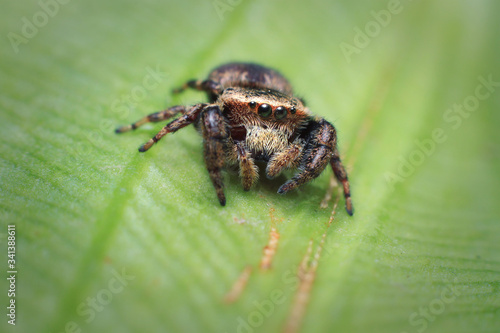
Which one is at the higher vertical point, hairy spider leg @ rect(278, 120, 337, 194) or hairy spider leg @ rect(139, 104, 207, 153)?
hairy spider leg @ rect(278, 120, 337, 194)

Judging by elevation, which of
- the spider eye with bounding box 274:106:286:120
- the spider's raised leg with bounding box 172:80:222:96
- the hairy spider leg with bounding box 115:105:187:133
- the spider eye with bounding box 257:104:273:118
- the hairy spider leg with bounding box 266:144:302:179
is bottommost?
the hairy spider leg with bounding box 115:105:187:133

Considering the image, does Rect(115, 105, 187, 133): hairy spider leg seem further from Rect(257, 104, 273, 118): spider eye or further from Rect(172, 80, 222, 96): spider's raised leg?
Rect(257, 104, 273, 118): spider eye

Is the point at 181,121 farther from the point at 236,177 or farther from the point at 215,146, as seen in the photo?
the point at 236,177

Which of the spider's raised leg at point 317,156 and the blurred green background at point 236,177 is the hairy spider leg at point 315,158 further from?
the blurred green background at point 236,177

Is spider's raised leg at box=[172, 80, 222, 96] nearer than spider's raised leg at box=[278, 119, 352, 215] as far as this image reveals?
No

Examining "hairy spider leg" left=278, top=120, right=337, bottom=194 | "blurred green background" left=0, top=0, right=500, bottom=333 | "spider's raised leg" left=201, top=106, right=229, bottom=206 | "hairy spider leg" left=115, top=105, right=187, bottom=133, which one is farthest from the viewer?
"hairy spider leg" left=115, top=105, right=187, bottom=133

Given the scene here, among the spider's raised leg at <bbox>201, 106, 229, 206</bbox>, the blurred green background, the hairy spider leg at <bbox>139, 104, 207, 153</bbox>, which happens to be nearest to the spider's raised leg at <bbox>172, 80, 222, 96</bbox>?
the blurred green background

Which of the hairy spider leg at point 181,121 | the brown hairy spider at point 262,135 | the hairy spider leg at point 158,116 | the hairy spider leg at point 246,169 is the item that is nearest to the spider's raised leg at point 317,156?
the brown hairy spider at point 262,135
